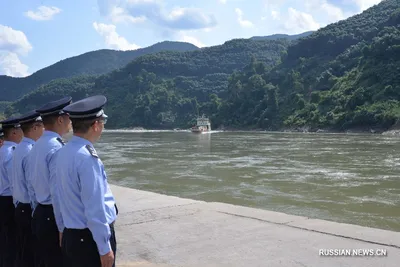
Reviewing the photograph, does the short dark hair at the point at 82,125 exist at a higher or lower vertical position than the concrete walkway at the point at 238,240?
higher

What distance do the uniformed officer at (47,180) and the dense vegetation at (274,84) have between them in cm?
4803

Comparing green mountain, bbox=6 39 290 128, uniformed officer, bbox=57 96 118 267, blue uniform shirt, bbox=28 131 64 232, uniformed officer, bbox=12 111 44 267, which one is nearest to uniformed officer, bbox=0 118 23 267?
uniformed officer, bbox=12 111 44 267

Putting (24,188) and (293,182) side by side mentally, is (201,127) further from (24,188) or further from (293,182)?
(24,188)

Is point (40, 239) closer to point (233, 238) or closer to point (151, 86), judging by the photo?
point (233, 238)

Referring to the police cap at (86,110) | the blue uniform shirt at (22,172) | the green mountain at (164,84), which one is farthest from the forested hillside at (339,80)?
the police cap at (86,110)

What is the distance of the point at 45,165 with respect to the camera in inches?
111

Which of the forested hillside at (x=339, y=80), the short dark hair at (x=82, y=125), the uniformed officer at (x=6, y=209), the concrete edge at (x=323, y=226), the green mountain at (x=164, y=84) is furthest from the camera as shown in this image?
the green mountain at (x=164, y=84)

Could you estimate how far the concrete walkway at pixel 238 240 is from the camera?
12.6 ft

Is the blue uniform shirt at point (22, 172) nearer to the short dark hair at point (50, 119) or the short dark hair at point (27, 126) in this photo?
the short dark hair at point (27, 126)

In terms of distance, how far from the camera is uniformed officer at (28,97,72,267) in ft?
9.24

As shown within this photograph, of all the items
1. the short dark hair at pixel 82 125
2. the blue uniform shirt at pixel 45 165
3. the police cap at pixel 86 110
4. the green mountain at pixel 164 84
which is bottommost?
the blue uniform shirt at pixel 45 165

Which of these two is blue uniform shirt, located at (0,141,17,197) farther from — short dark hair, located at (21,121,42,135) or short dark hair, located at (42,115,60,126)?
short dark hair, located at (42,115,60,126)

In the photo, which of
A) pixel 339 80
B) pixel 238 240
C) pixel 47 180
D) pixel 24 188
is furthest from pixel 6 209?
pixel 339 80

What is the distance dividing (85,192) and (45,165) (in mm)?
677
